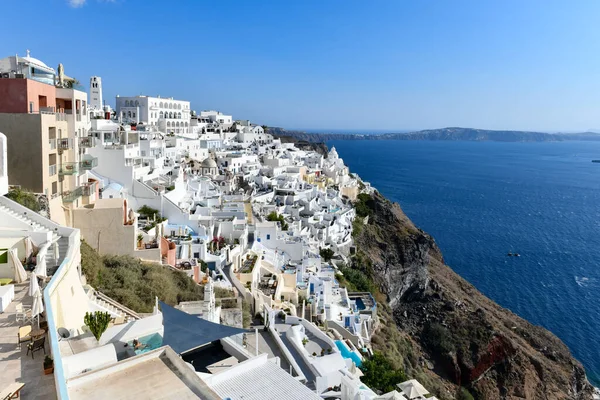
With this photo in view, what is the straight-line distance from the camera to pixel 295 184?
49625 millimetres

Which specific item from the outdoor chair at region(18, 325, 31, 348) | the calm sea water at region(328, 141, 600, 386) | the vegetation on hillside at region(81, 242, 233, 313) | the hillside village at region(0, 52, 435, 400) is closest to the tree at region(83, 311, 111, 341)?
the hillside village at region(0, 52, 435, 400)

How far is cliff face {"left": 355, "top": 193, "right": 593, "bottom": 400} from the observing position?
35562mm

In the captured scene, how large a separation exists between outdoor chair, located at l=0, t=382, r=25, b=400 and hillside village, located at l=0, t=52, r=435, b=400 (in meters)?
0.04

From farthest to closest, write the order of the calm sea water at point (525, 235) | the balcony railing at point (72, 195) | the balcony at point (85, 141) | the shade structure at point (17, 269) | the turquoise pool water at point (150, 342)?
the calm sea water at point (525, 235) → the balcony at point (85, 141) → the balcony railing at point (72, 195) → the shade structure at point (17, 269) → the turquoise pool water at point (150, 342)

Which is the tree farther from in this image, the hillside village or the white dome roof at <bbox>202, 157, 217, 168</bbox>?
the white dome roof at <bbox>202, 157, 217, 168</bbox>

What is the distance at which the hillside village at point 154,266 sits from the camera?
7.91m

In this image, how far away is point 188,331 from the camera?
10766 mm

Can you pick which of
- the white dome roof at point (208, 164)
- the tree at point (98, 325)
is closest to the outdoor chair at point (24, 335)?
the tree at point (98, 325)

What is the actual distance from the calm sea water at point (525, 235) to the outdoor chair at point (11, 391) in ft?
139

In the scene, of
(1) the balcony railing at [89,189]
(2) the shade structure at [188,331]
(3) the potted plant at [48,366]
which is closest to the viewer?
(3) the potted plant at [48,366]

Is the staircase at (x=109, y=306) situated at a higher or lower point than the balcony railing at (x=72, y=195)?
lower

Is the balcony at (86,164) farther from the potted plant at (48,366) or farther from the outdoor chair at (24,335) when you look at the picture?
the potted plant at (48,366)

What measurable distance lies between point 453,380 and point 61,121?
32.1 m

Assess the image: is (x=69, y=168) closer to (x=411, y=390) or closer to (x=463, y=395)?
(x=411, y=390)
